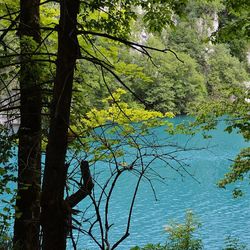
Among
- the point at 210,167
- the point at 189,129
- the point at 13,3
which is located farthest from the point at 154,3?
the point at 210,167

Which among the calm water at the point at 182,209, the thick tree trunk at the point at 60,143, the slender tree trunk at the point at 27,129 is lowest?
the thick tree trunk at the point at 60,143

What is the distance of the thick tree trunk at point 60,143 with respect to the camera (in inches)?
65.5

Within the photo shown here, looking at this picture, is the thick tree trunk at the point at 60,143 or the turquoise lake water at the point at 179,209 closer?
the thick tree trunk at the point at 60,143

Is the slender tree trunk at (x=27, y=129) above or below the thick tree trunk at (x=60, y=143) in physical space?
above

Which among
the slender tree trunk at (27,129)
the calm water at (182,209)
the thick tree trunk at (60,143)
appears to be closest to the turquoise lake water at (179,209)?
the calm water at (182,209)

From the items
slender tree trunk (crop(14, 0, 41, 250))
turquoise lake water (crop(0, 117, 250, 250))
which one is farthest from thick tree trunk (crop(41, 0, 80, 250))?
turquoise lake water (crop(0, 117, 250, 250))

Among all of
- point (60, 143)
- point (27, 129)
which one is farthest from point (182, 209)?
point (60, 143)

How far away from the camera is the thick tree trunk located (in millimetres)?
1663

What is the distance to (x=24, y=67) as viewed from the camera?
126 inches

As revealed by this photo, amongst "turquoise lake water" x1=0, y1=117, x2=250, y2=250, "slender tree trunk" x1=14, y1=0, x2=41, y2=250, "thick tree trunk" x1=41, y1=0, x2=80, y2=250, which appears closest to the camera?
"thick tree trunk" x1=41, y1=0, x2=80, y2=250

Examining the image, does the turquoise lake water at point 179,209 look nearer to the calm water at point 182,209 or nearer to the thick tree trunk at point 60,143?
the calm water at point 182,209

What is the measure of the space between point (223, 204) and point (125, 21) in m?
13.4

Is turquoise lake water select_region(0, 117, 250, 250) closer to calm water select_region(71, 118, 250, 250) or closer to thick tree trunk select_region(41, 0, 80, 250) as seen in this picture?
calm water select_region(71, 118, 250, 250)

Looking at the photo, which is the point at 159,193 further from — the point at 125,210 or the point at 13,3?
the point at 13,3
